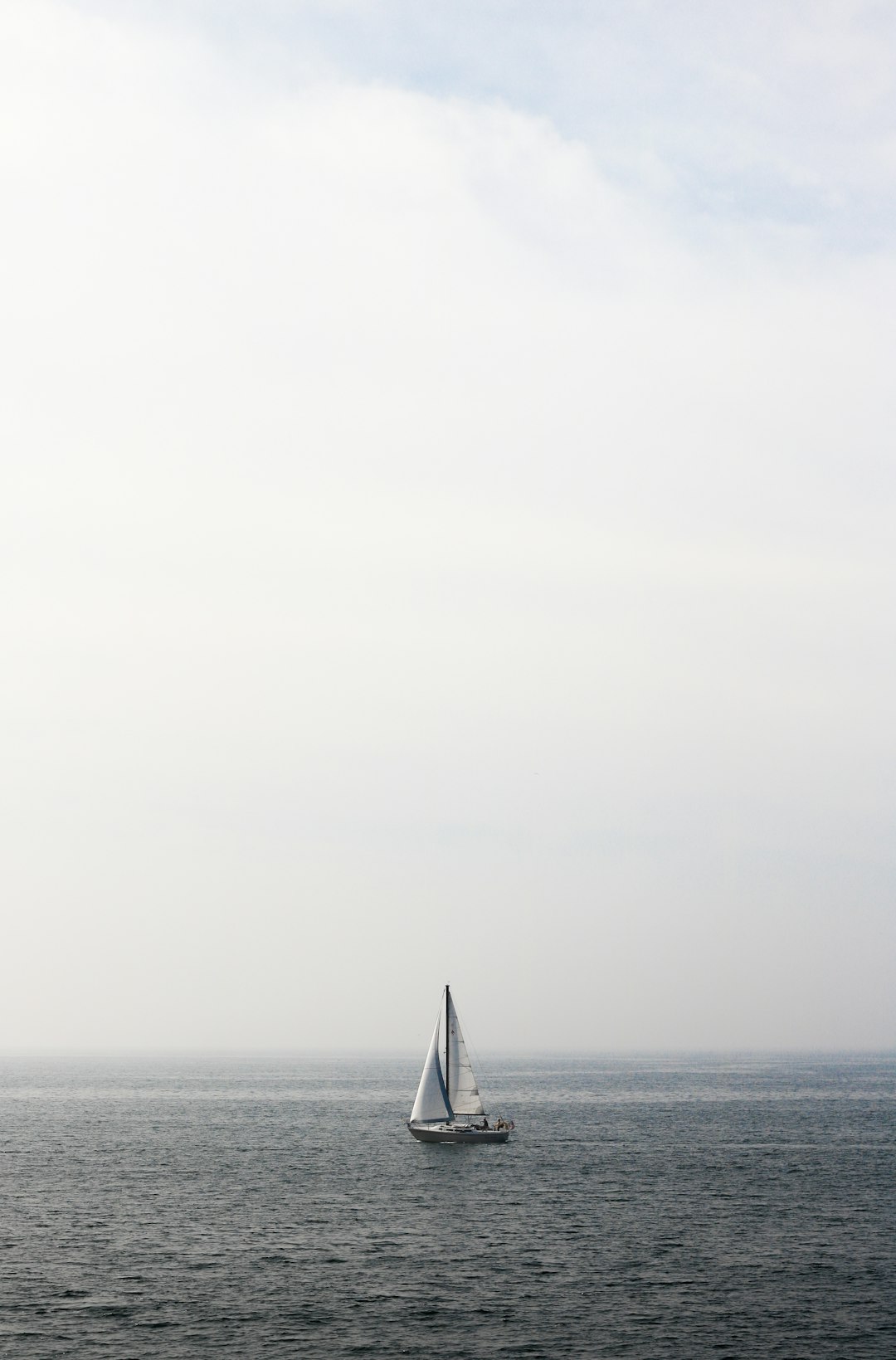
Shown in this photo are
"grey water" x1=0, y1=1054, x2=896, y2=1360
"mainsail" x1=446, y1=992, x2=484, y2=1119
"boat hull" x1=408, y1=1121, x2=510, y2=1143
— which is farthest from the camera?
"mainsail" x1=446, y1=992, x2=484, y2=1119

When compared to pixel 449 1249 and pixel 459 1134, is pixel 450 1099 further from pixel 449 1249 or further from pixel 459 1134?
pixel 449 1249

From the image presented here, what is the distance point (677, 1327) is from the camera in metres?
59.9

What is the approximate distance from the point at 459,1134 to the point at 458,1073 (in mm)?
6636

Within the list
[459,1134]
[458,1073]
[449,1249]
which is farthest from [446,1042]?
[449,1249]

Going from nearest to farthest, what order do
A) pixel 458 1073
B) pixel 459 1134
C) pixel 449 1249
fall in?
pixel 449 1249 → pixel 459 1134 → pixel 458 1073

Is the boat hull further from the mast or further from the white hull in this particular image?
the mast

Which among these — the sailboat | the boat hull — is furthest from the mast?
the boat hull

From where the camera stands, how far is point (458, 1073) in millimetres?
132250

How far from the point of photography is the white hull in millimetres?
127375

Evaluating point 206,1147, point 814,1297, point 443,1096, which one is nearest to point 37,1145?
point 206,1147

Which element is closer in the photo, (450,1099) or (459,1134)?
(459,1134)

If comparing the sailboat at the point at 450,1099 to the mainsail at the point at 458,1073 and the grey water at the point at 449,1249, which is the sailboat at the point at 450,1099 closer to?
the mainsail at the point at 458,1073

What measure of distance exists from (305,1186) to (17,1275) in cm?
3816

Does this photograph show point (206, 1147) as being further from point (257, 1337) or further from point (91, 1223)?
point (257, 1337)
